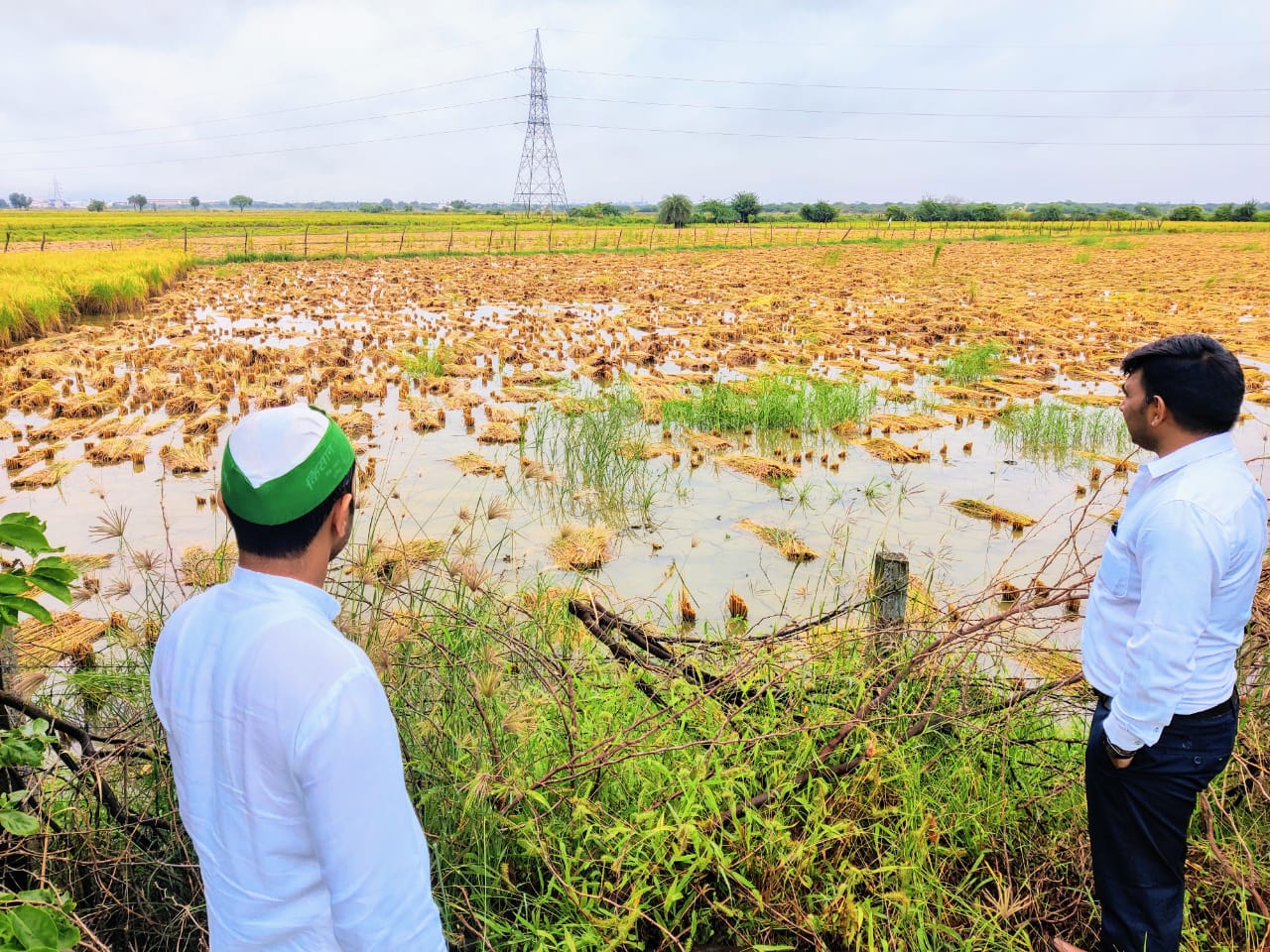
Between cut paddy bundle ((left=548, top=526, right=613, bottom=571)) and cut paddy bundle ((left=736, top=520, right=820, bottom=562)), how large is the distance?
1.01m

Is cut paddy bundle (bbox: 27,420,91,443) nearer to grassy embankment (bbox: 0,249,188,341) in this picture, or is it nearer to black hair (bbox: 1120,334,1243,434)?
grassy embankment (bbox: 0,249,188,341)

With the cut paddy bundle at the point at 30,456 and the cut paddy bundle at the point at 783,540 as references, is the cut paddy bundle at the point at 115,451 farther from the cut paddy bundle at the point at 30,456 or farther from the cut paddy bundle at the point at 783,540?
the cut paddy bundle at the point at 783,540

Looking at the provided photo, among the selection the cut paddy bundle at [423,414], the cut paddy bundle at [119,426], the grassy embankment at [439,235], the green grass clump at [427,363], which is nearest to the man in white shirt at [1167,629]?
the cut paddy bundle at [423,414]

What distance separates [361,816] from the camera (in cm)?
104

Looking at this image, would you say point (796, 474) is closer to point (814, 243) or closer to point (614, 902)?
point (614, 902)

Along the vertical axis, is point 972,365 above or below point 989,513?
above

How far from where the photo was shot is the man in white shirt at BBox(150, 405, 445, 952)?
40.2 inches

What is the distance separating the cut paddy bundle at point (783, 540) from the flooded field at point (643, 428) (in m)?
0.02

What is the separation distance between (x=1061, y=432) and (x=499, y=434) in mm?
5371

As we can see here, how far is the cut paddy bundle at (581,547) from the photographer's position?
16.7ft

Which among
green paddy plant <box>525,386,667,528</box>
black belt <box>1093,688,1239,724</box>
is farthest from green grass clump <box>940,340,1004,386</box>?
black belt <box>1093,688,1239,724</box>

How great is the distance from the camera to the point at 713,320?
15242mm

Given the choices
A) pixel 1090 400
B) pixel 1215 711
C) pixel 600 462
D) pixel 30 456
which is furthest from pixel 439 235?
pixel 1215 711

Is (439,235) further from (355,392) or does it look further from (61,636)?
(61,636)
